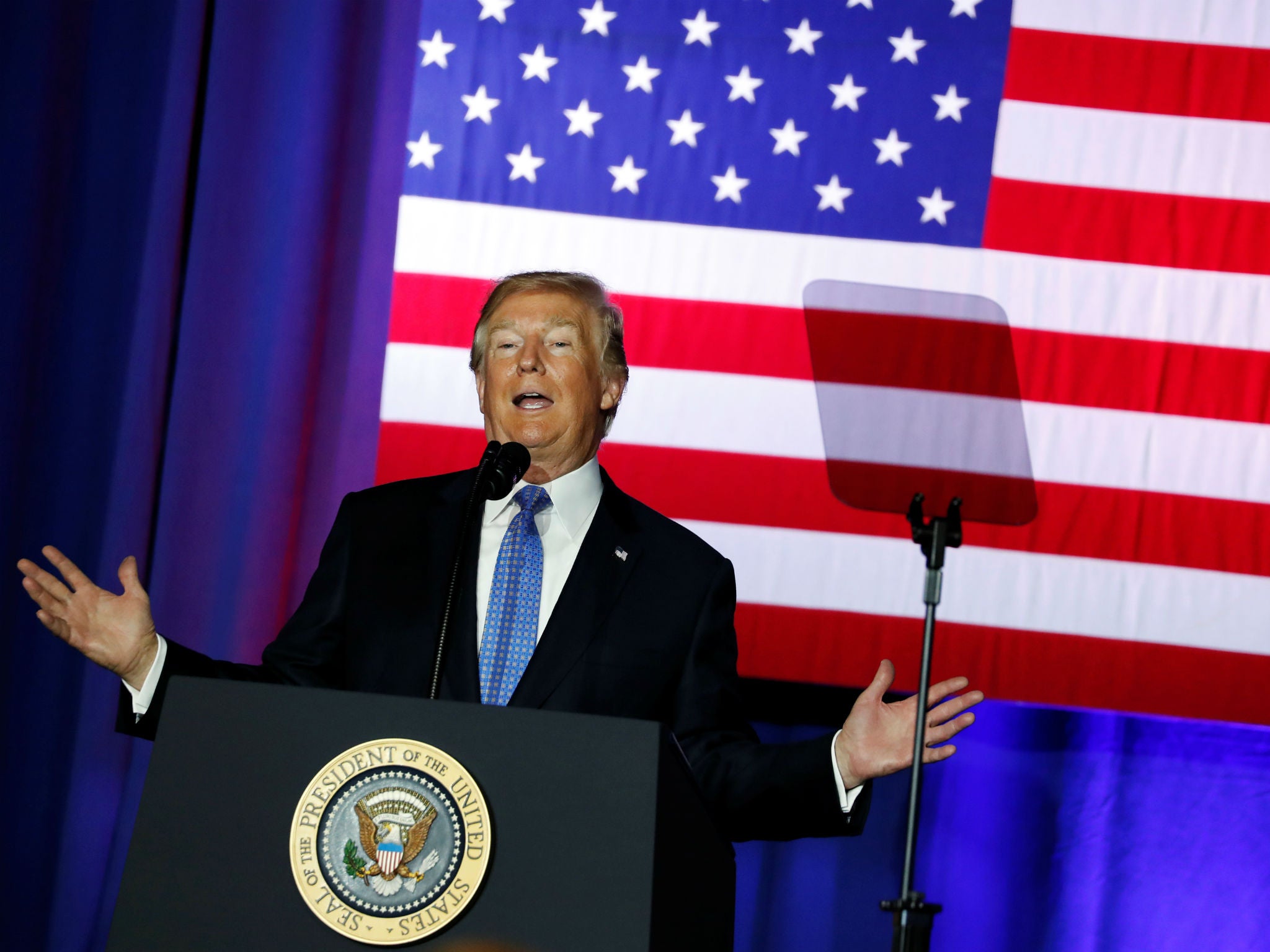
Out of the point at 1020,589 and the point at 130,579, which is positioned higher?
the point at 1020,589

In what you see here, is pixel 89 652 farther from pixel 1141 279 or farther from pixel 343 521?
pixel 1141 279

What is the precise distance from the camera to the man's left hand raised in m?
1.59

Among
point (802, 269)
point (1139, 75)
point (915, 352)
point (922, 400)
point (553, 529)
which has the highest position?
point (1139, 75)

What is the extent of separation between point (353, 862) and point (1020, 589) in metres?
2.03

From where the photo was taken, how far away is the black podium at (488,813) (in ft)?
3.64

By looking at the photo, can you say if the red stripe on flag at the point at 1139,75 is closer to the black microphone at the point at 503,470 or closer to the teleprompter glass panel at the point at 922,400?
the teleprompter glass panel at the point at 922,400

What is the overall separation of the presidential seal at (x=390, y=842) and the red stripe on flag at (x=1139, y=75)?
2.46 meters

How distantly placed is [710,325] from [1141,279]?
0.97 meters

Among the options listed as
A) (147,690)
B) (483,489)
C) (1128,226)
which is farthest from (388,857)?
(1128,226)

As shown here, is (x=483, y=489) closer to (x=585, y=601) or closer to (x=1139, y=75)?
(x=585, y=601)

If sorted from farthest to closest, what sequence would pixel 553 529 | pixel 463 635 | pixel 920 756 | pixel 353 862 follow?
pixel 553 529 < pixel 463 635 < pixel 920 756 < pixel 353 862

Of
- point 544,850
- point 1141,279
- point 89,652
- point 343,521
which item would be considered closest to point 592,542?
point 343,521

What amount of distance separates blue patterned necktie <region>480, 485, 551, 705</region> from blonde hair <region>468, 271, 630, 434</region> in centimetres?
39

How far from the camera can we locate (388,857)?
3.69 feet
